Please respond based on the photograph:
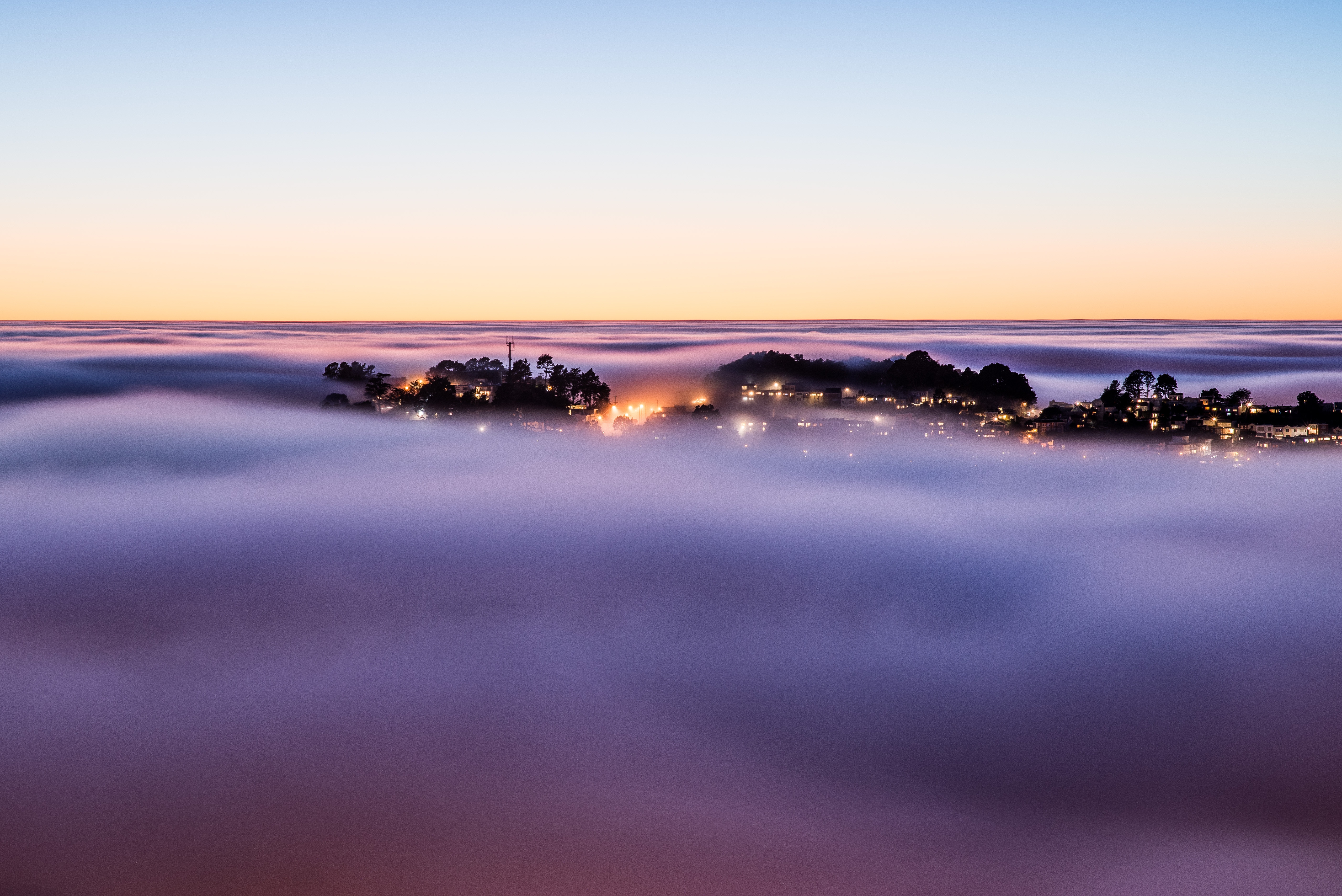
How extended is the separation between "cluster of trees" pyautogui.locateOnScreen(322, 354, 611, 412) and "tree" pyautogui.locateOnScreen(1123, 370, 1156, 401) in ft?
221

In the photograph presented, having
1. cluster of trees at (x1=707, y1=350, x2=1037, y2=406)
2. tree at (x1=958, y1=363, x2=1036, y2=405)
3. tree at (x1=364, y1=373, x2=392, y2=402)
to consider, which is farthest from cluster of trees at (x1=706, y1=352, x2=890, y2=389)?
tree at (x1=364, y1=373, x2=392, y2=402)

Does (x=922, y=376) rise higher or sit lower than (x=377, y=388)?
higher

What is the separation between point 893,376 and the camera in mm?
126000

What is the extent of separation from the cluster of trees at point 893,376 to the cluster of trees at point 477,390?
20.8m

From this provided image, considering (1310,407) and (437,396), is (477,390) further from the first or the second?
(1310,407)

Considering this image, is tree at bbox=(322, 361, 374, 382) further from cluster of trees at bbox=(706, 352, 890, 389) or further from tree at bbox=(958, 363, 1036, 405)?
tree at bbox=(958, 363, 1036, 405)

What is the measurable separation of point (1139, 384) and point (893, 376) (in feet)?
100

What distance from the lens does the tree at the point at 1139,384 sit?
370ft

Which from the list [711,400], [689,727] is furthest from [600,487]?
[689,727]

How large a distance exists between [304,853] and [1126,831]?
2808 cm

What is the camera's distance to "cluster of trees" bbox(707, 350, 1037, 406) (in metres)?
119

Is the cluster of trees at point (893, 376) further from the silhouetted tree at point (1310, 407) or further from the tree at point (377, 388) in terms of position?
the tree at point (377, 388)

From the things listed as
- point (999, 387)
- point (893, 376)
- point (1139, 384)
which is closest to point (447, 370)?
point (893, 376)

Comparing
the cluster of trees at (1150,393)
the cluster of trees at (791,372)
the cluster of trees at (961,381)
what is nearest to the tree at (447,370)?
the cluster of trees at (791,372)
